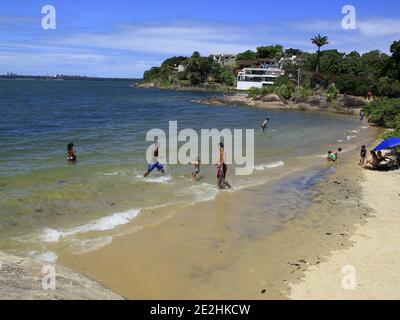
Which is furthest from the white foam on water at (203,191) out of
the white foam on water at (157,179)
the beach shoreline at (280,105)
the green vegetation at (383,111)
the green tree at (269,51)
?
the green tree at (269,51)

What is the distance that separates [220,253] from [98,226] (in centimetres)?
398

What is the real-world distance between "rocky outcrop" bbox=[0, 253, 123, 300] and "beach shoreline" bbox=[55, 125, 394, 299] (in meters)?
1.61

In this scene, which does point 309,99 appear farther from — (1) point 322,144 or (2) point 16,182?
(2) point 16,182

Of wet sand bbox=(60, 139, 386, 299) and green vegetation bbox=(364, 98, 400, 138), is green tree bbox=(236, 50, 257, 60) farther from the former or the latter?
wet sand bbox=(60, 139, 386, 299)

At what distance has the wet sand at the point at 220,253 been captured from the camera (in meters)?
9.54

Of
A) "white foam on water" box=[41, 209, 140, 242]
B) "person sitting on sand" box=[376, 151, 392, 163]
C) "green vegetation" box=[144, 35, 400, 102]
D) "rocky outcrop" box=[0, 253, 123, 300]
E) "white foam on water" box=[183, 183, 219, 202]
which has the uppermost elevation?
"green vegetation" box=[144, 35, 400, 102]

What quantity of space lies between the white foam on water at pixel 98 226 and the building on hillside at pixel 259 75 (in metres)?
115

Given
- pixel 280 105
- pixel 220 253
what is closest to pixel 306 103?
pixel 280 105

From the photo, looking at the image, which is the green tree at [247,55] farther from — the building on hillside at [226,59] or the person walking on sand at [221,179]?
the person walking on sand at [221,179]

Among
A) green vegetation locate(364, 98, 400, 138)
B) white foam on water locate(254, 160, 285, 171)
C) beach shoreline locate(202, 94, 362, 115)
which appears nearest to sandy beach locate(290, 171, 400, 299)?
white foam on water locate(254, 160, 285, 171)

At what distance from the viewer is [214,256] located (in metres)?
11.3

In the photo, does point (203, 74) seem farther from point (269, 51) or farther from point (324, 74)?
point (324, 74)

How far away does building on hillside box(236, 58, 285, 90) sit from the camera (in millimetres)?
130000

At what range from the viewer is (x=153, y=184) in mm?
18812
